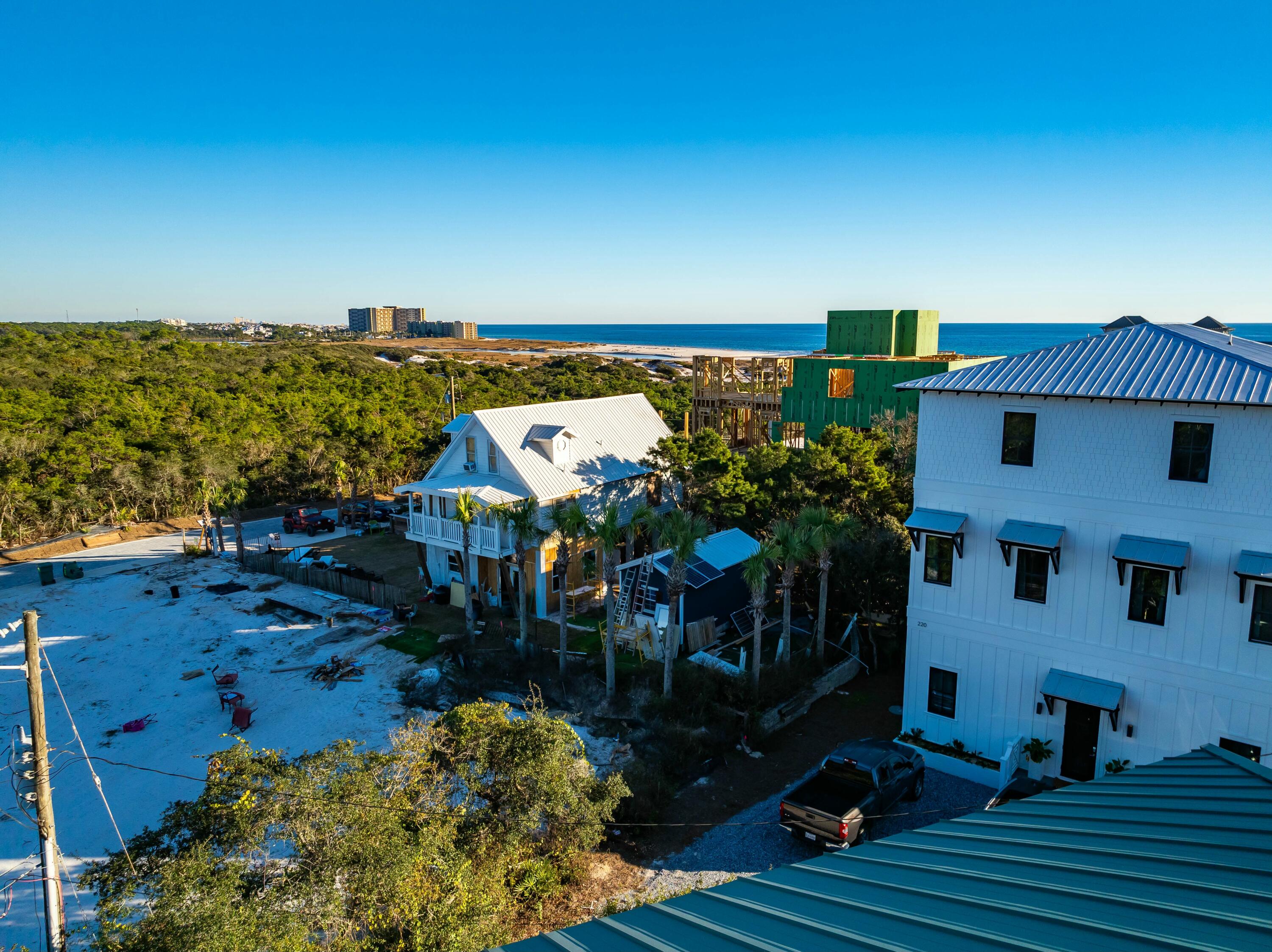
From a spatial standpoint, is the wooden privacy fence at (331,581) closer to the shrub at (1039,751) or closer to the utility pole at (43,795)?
the utility pole at (43,795)

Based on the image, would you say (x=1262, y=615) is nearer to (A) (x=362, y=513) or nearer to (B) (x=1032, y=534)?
(B) (x=1032, y=534)

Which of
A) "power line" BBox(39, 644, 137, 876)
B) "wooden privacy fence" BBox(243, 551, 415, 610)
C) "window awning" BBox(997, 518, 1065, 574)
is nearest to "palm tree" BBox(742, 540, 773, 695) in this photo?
"window awning" BBox(997, 518, 1065, 574)

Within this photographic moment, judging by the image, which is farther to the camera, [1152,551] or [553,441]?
[553,441]

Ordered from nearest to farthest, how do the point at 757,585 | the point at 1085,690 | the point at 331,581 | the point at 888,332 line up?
the point at 1085,690, the point at 757,585, the point at 331,581, the point at 888,332

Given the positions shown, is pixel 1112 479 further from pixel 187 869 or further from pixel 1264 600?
pixel 187 869

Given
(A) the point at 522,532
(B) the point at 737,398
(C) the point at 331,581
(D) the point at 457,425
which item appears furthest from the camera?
(B) the point at 737,398

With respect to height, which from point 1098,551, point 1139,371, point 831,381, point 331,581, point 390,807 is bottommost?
point 331,581

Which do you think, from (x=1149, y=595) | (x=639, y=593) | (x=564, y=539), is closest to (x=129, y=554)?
(x=564, y=539)
